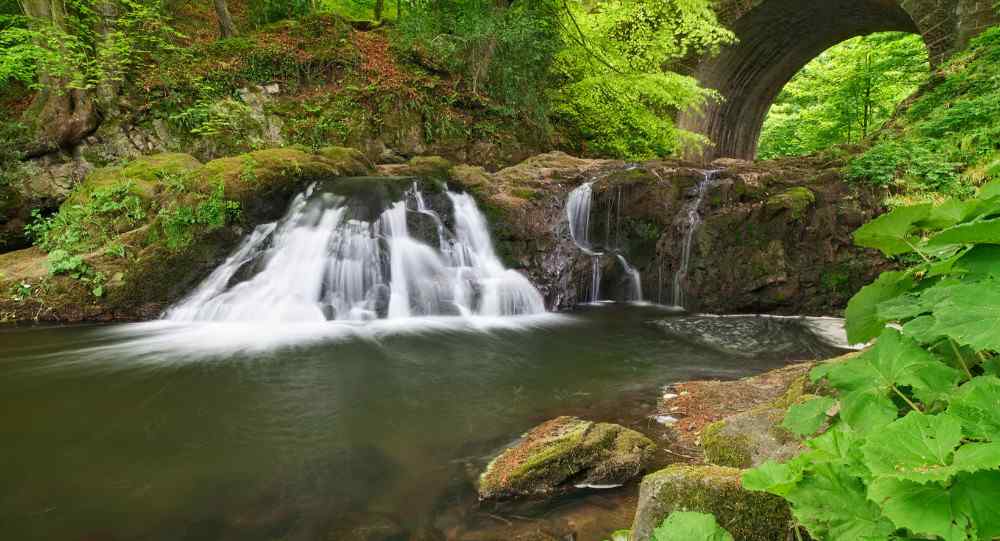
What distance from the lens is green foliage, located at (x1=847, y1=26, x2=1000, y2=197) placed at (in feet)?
22.4

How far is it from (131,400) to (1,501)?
1.55m

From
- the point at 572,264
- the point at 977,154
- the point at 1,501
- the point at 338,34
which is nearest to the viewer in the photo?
the point at 1,501

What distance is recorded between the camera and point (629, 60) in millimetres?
10148

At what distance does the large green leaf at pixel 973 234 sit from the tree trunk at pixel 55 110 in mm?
13185

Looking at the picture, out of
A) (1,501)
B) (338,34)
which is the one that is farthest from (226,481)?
(338,34)

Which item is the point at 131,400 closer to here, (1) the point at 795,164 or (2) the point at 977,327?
(2) the point at 977,327

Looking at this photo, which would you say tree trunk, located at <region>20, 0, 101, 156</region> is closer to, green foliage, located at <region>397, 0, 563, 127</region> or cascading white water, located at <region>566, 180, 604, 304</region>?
green foliage, located at <region>397, 0, 563, 127</region>

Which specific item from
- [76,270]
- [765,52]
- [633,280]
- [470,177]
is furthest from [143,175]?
[765,52]

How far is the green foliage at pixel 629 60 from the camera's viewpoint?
931 centimetres

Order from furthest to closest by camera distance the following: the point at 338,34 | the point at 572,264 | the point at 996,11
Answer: the point at 338,34, the point at 996,11, the point at 572,264

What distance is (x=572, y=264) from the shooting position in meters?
9.21

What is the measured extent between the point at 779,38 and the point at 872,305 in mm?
16962

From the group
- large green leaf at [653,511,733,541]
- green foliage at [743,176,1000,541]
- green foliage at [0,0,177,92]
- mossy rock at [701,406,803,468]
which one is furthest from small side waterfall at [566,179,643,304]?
green foliage at [0,0,177,92]

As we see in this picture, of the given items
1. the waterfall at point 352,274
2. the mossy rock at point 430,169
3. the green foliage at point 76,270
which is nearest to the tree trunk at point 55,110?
the green foliage at point 76,270
